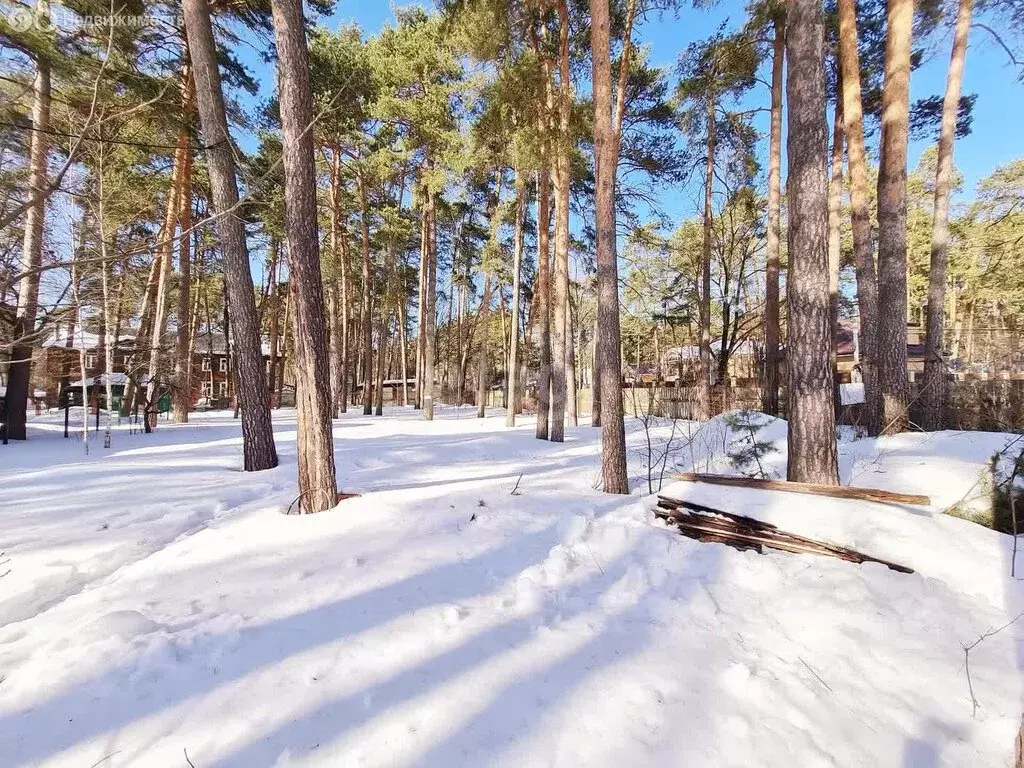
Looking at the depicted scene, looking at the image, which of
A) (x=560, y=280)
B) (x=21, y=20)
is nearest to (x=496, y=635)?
(x=560, y=280)

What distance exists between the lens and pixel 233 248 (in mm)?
5570

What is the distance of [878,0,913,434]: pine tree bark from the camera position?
6594 mm

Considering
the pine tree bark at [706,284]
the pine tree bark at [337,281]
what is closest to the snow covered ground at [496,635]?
the pine tree bark at [706,284]

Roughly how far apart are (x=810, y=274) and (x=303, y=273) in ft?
14.9

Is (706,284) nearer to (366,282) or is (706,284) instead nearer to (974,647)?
(366,282)

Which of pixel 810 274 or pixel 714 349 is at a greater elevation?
pixel 714 349

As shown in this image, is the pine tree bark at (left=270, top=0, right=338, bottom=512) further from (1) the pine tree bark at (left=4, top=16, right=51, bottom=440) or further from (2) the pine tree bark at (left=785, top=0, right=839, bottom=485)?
(2) the pine tree bark at (left=785, top=0, right=839, bottom=485)

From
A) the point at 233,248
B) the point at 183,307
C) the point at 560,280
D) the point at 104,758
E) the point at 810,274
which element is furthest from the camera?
the point at 183,307

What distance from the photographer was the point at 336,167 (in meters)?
15.9

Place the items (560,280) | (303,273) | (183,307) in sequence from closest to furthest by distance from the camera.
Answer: (303,273), (560,280), (183,307)

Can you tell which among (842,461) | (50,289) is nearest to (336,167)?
(50,289)

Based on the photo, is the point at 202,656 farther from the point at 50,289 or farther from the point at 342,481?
the point at 50,289

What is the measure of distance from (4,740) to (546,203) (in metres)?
10.5

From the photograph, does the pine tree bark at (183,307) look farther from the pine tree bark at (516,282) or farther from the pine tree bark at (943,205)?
the pine tree bark at (943,205)
